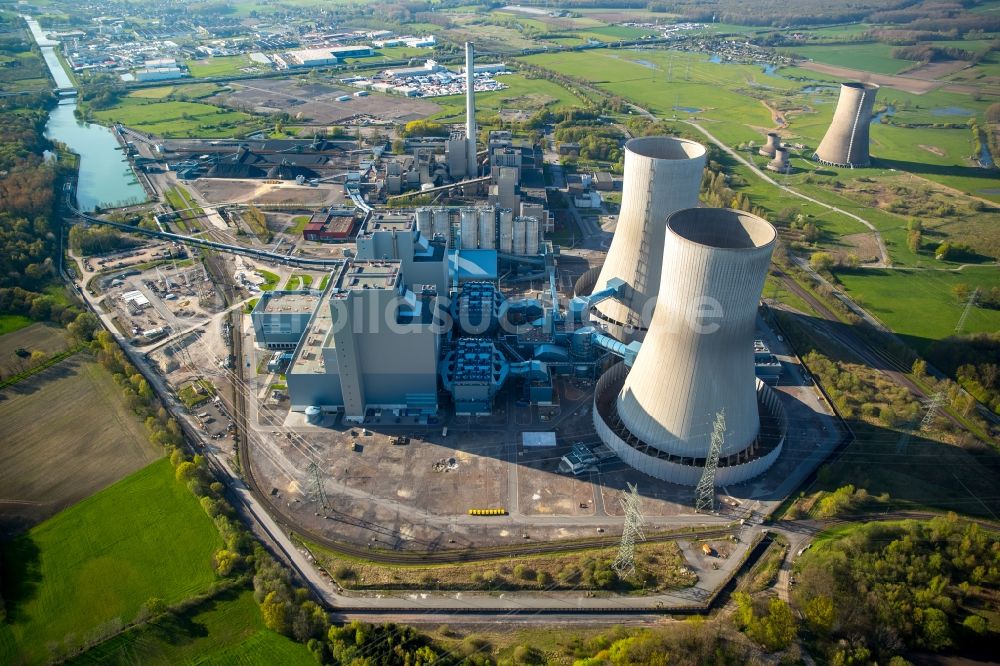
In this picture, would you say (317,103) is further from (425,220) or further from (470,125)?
(425,220)

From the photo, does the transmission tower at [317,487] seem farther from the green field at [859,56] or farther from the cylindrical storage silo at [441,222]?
the green field at [859,56]

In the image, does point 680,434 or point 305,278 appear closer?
point 680,434

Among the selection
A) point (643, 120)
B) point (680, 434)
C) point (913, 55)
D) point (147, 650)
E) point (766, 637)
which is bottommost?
point (147, 650)

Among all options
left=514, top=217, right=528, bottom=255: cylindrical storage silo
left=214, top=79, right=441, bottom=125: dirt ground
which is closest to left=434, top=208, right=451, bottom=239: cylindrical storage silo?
left=514, top=217, right=528, bottom=255: cylindrical storage silo

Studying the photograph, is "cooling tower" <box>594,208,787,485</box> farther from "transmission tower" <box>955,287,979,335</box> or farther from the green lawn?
the green lawn

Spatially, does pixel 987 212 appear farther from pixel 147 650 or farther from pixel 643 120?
pixel 147 650

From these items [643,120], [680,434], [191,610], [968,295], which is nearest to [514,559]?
[680,434]
